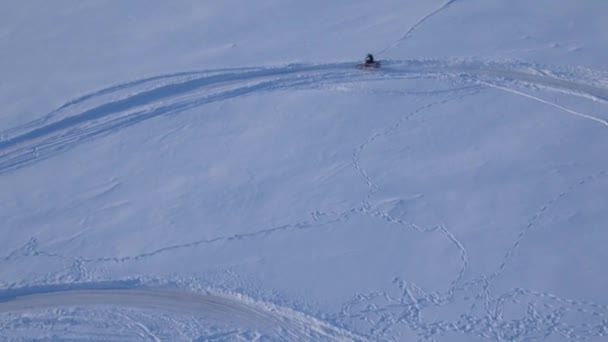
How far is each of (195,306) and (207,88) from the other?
2476mm

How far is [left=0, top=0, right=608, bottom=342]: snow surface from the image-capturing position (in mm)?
4973

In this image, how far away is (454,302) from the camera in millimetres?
4910

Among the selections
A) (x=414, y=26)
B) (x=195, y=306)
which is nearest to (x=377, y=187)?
(x=195, y=306)

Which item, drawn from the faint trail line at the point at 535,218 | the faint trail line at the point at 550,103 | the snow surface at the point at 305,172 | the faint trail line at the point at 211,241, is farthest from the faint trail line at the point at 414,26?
the faint trail line at the point at 535,218

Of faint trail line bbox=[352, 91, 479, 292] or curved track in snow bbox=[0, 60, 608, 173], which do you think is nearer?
faint trail line bbox=[352, 91, 479, 292]

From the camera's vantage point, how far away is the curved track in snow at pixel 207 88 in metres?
6.32

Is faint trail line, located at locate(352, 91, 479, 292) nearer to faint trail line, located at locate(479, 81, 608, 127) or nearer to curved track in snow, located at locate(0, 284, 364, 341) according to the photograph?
faint trail line, located at locate(479, 81, 608, 127)

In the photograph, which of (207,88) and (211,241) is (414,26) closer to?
(207,88)

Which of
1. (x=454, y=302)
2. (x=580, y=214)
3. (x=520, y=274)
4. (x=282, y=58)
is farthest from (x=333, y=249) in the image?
(x=282, y=58)

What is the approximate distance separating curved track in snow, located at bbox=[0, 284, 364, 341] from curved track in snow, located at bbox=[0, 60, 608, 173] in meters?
1.53

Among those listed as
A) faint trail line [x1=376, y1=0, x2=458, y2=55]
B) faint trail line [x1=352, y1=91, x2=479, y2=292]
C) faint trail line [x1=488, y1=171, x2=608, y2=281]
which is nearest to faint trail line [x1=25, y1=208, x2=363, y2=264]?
faint trail line [x1=352, y1=91, x2=479, y2=292]

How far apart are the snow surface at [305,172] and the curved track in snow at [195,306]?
0.05 feet

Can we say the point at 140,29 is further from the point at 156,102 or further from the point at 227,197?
the point at 227,197

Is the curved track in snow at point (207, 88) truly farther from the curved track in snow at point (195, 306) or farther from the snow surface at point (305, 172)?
the curved track in snow at point (195, 306)
